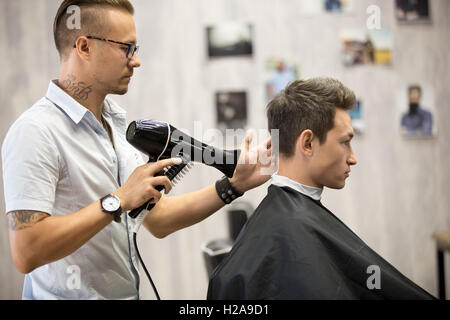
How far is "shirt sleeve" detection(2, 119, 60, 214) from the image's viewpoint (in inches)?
40.9

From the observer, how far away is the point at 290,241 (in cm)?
120

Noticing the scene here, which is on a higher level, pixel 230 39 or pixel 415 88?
pixel 230 39

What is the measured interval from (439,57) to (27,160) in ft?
8.92

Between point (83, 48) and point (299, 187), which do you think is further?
point (299, 187)

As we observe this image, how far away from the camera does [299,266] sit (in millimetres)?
1164

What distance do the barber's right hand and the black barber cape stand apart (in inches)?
13.3

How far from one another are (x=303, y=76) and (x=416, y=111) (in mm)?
825

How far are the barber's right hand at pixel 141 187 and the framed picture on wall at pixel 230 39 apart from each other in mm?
1696
